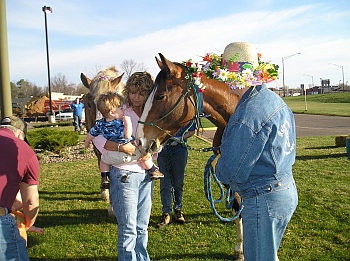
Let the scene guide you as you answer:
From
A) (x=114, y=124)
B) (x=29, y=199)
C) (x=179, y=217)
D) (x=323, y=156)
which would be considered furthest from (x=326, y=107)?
(x=29, y=199)

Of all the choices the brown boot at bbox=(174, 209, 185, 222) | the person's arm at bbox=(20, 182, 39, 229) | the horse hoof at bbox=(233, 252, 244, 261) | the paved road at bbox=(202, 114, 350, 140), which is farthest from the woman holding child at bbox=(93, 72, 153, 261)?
the paved road at bbox=(202, 114, 350, 140)

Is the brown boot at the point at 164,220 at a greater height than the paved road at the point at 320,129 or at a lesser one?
lesser

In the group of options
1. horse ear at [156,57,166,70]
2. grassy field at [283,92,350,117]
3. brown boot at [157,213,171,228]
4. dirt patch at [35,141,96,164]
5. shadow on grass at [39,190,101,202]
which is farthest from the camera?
grassy field at [283,92,350,117]

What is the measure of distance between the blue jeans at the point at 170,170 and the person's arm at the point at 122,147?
2.15 metres

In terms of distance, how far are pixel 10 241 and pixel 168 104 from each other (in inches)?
71.4

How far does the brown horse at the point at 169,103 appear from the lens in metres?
3.11

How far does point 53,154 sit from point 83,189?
550cm

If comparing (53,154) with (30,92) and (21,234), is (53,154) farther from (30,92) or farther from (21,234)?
(30,92)

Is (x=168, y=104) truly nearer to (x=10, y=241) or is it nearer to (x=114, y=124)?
(x=114, y=124)

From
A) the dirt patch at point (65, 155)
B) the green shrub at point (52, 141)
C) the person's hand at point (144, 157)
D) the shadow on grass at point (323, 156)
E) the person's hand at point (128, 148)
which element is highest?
the person's hand at point (128, 148)

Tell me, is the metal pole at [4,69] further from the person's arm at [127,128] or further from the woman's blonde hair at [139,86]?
the person's arm at [127,128]

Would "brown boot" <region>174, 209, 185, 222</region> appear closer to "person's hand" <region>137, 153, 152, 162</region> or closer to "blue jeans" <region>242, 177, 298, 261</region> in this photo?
"person's hand" <region>137, 153, 152, 162</region>

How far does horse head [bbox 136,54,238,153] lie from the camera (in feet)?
10.2

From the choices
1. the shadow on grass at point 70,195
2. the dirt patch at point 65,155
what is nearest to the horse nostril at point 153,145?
the shadow on grass at point 70,195
